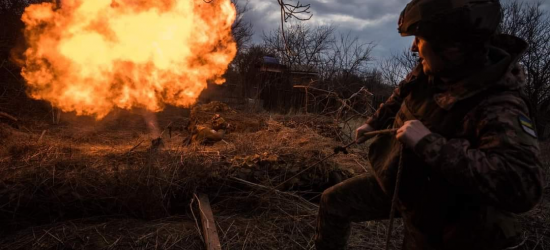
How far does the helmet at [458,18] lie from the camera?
178cm

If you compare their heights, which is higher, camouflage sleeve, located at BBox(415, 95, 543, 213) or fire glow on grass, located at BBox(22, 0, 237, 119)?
fire glow on grass, located at BBox(22, 0, 237, 119)

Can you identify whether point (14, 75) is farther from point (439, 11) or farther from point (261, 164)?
point (439, 11)

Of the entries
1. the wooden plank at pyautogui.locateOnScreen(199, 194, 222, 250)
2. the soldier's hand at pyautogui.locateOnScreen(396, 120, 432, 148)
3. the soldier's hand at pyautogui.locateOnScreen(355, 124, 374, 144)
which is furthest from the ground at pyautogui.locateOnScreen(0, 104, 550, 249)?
the soldier's hand at pyautogui.locateOnScreen(396, 120, 432, 148)

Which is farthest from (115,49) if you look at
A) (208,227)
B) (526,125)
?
(526,125)

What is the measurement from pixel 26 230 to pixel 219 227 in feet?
7.31

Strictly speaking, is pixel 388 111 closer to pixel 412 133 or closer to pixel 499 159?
pixel 412 133

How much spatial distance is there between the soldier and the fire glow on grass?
7.39 m

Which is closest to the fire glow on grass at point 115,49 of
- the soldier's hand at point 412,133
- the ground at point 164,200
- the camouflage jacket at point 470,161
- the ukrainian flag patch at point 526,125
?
the ground at point 164,200

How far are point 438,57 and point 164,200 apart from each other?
374 cm

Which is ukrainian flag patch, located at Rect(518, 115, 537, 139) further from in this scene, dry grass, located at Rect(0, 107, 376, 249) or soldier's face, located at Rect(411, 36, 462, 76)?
dry grass, located at Rect(0, 107, 376, 249)

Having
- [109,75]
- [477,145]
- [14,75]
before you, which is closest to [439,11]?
[477,145]

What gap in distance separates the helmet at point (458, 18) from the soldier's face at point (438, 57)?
63mm

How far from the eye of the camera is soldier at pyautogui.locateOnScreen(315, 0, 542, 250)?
1.56 m

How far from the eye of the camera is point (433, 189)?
75.8 inches
